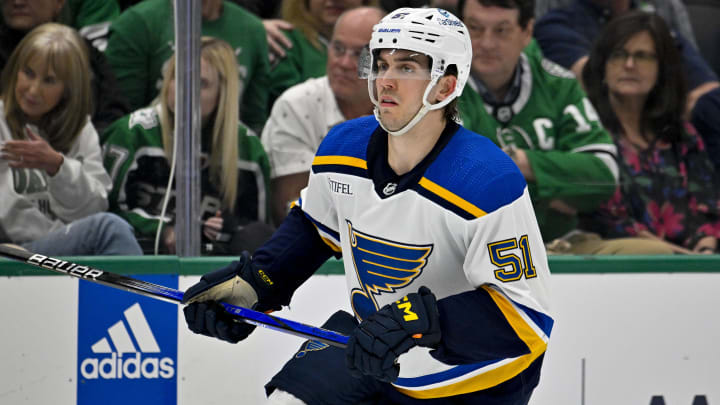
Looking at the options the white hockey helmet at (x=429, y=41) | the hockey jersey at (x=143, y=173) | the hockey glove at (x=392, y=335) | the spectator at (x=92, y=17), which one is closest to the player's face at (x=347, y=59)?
the hockey jersey at (x=143, y=173)

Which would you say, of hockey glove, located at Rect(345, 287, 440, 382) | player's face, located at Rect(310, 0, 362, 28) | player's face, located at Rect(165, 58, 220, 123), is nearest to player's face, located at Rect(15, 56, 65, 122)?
player's face, located at Rect(165, 58, 220, 123)

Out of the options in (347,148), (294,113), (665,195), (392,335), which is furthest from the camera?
(665,195)

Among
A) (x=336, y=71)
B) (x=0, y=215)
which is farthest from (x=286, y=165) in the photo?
(x=0, y=215)

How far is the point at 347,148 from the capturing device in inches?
78.4

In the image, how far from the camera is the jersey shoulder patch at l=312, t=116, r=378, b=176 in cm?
196

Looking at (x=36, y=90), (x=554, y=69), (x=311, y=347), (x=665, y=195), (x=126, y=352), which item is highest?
(x=554, y=69)

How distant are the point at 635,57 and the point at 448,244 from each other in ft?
5.43

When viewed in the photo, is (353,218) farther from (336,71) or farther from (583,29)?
(583,29)

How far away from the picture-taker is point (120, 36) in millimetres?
2895

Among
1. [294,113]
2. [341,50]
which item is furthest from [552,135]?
[294,113]

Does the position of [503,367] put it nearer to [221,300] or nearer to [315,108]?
[221,300]

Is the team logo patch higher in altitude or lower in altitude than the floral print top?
lower

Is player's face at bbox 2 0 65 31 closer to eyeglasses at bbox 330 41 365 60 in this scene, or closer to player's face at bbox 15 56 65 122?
player's face at bbox 15 56 65 122

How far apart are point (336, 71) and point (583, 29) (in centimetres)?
87
